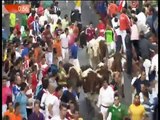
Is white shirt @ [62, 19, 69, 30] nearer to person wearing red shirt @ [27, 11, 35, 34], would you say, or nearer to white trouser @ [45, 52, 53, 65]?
person wearing red shirt @ [27, 11, 35, 34]

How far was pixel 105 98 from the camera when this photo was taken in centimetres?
1102

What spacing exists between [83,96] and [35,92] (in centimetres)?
84

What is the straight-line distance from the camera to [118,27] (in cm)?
1567

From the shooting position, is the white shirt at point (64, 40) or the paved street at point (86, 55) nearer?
the paved street at point (86, 55)

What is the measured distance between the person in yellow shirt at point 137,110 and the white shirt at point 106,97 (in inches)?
18.8

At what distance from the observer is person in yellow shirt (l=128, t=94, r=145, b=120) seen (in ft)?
34.3

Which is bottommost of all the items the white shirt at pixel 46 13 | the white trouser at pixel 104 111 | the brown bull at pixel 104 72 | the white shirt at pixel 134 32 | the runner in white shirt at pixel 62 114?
the white trouser at pixel 104 111

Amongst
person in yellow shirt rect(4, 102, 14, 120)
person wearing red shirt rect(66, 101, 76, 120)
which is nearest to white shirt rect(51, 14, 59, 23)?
person wearing red shirt rect(66, 101, 76, 120)

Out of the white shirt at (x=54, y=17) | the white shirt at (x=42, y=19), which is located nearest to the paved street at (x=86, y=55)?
the white shirt at (x=54, y=17)

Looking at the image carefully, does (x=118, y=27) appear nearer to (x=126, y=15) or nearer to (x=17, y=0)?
(x=126, y=15)

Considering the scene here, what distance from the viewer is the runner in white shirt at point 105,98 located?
1095 centimetres

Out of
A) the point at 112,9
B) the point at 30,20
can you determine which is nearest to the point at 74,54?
the point at 112,9

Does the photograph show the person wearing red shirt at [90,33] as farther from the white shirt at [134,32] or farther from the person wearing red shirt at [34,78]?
the person wearing red shirt at [34,78]

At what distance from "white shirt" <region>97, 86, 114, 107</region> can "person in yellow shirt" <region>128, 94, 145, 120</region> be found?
477mm
